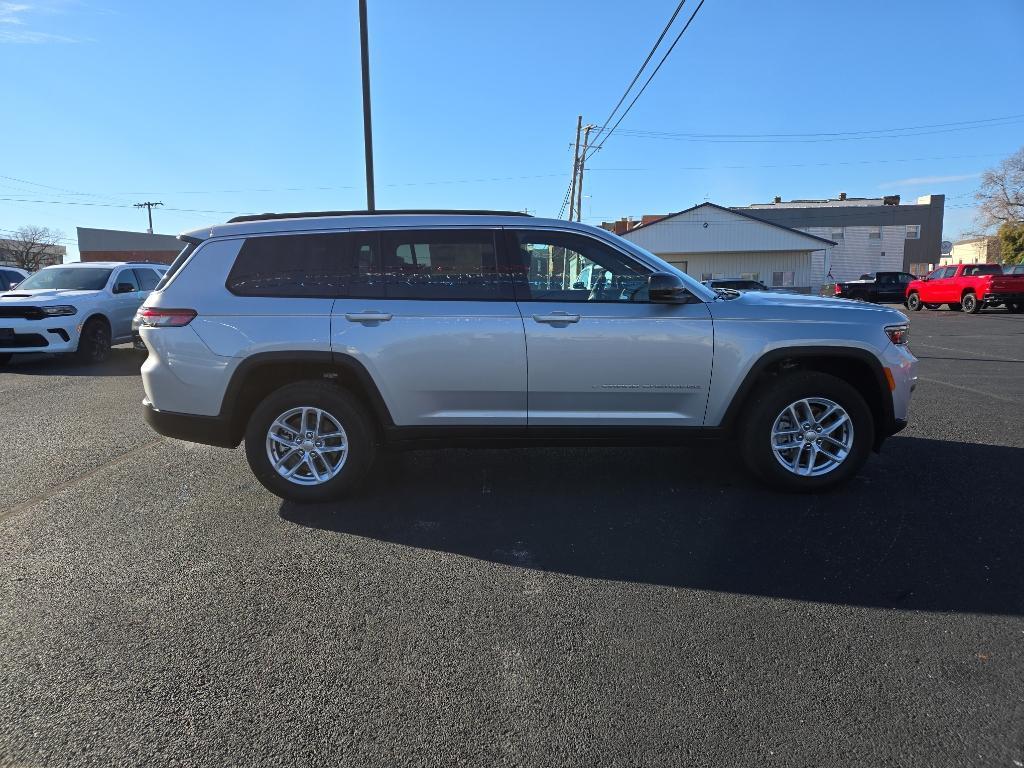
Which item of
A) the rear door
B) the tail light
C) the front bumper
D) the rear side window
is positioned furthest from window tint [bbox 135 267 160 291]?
the rear door

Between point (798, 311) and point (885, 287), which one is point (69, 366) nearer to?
point (798, 311)

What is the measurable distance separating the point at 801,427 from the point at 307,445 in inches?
131

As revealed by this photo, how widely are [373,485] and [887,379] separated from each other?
3649 millimetres

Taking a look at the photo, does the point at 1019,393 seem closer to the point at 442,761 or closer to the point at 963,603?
the point at 963,603

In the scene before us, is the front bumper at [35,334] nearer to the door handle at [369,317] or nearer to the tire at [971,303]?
the door handle at [369,317]

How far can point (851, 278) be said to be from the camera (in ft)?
168

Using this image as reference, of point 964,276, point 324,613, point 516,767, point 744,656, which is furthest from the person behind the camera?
point 964,276

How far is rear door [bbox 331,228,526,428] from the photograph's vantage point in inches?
163

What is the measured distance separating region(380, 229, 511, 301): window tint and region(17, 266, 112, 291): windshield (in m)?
9.71

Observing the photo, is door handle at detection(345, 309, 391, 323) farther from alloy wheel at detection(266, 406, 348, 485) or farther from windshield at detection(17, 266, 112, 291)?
windshield at detection(17, 266, 112, 291)

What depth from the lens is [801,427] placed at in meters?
4.37

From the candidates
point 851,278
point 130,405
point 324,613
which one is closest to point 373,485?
point 324,613

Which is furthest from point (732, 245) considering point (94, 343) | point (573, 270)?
point (573, 270)

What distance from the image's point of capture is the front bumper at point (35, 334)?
10266 millimetres
